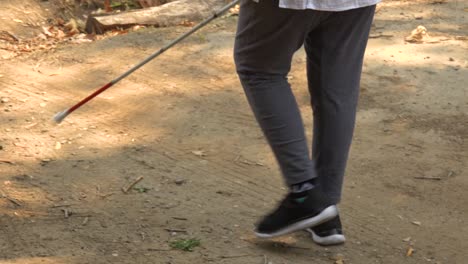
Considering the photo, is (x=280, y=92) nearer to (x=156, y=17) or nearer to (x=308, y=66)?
(x=308, y=66)

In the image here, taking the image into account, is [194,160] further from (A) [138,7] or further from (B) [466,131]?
(A) [138,7]

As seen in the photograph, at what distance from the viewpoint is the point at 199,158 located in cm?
461

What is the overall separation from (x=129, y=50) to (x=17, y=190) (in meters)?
2.21

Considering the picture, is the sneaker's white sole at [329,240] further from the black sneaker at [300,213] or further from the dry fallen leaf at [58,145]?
the dry fallen leaf at [58,145]

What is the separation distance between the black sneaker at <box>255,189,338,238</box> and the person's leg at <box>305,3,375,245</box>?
0.21 ft

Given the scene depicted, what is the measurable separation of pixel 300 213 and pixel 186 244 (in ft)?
1.69

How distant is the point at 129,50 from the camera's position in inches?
245

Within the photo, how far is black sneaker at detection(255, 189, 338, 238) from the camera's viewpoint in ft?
11.2

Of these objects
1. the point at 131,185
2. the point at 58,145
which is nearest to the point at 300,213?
the point at 131,185

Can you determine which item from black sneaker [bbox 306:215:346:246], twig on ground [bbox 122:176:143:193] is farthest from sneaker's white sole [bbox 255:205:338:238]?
twig on ground [bbox 122:176:143:193]

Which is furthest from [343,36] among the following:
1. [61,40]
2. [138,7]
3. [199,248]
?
[138,7]

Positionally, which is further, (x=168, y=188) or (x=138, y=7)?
(x=138, y=7)

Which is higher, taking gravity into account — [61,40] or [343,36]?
[343,36]

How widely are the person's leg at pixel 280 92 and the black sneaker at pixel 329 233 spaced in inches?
4.5
